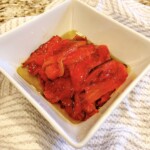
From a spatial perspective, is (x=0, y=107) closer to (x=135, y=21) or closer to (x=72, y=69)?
(x=72, y=69)

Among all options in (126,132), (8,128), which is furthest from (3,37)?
(126,132)

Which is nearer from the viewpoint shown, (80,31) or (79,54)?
(79,54)

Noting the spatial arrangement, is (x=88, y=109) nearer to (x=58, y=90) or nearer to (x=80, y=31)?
(x=58, y=90)

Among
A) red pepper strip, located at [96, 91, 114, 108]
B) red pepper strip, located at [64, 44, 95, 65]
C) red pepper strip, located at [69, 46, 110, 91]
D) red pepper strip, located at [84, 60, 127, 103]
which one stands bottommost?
red pepper strip, located at [96, 91, 114, 108]

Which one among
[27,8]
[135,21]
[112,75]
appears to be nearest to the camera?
[112,75]

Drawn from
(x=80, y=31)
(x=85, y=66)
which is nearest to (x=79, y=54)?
(x=85, y=66)
